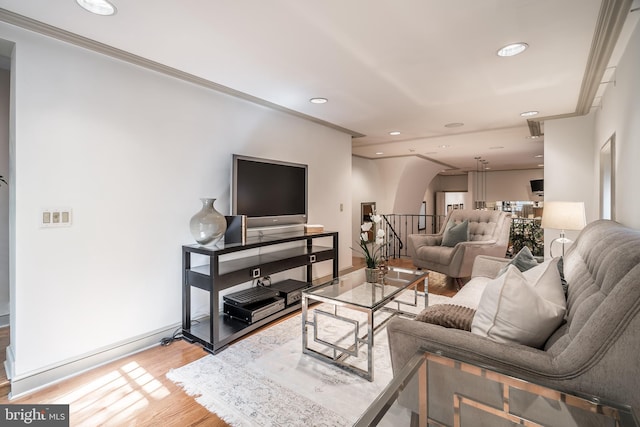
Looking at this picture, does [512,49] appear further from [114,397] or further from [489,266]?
[114,397]

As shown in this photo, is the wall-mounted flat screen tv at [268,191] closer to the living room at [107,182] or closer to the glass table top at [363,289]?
the living room at [107,182]

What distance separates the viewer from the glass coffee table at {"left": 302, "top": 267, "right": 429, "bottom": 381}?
82.0 inches

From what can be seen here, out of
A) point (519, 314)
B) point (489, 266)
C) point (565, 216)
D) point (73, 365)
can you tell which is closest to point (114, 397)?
point (73, 365)

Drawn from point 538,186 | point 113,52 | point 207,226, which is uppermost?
point 113,52

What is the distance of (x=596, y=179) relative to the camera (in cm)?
348

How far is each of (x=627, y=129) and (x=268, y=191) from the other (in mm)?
2885

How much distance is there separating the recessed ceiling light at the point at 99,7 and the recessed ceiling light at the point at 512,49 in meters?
2.47

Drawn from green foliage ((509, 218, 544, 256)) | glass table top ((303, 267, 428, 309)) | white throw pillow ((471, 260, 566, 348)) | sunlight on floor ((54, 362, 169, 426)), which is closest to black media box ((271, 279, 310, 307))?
glass table top ((303, 267, 428, 309))

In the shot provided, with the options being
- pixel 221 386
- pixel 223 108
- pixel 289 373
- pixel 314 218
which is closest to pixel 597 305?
pixel 289 373

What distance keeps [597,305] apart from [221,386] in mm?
1949

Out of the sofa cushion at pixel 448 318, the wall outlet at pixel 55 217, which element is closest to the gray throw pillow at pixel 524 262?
the sofa cushion at pixel 448 318

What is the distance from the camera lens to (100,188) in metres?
2.20

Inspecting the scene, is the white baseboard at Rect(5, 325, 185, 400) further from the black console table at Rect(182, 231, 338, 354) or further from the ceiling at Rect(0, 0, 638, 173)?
the ceiling at Rect(0, 0, 638, 173)

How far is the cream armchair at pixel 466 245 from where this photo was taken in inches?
157
